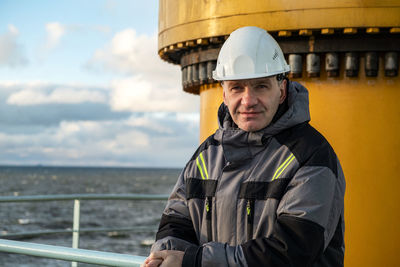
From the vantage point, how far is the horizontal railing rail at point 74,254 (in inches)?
79.5

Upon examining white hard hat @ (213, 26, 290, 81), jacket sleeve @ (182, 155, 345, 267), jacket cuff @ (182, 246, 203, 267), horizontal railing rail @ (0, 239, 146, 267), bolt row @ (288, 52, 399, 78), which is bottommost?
horizontal railing rail @ (0, 239, 146, 267)

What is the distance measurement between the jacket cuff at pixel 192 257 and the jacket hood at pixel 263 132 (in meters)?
0.37

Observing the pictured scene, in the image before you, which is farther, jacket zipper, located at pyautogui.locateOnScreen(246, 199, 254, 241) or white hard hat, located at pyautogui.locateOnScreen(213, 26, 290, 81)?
white hard hat, located at pyautogui.locateOnScreen(213, 26, 290, 81)

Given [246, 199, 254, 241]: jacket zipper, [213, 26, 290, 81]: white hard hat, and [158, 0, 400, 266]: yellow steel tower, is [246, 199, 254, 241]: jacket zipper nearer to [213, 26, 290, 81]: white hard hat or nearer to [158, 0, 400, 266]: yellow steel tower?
[213, 26, 290, 81]: white hard hat

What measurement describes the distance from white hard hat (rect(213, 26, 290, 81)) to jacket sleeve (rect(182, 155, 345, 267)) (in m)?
0.44

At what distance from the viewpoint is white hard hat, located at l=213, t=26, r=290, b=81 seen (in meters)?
2.18

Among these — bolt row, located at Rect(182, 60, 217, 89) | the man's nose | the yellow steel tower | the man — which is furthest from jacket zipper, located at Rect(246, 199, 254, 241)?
bolt row, located at Rect(182, 60, 217, 89)

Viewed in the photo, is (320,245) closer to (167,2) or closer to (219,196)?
(219,196)

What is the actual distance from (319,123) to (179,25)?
156 cm

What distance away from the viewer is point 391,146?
14.5 ft

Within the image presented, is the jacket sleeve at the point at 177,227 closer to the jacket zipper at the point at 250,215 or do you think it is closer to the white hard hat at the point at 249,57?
the jacket zipper at the point at 250,215

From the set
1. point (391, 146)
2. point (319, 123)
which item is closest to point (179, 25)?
point (319, 123)

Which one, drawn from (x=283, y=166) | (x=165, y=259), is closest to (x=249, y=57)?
(x=283, y=166)

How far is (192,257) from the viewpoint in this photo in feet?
6.43
